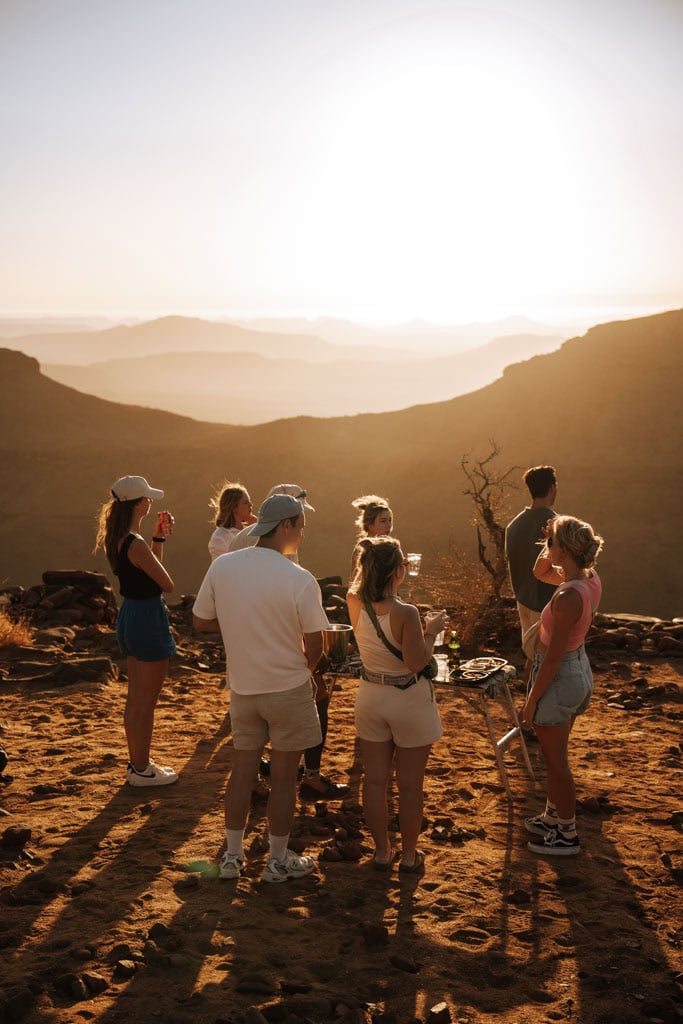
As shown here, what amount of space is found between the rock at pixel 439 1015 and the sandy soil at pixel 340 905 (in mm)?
46

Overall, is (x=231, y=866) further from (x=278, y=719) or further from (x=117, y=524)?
(x=117, y=524)

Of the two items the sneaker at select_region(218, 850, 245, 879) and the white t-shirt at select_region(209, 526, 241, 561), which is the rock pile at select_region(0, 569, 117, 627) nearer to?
the white t-shirt at select_region(209, 526, 241, 561)

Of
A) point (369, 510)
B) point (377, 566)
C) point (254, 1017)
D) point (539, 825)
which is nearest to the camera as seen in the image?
point (254, 1017)

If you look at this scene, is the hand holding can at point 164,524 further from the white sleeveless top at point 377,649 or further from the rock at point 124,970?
the rock at point 124,970

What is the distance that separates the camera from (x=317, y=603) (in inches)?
166

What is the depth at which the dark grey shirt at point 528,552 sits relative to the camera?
6.35 meters

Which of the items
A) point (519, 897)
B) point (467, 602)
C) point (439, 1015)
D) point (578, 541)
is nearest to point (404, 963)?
point (439, 1015)

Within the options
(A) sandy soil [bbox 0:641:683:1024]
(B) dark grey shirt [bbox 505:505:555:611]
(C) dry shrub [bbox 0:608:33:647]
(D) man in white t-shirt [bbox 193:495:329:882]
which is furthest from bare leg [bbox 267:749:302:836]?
(C) dry shrub [bbox 0:608:33:647]

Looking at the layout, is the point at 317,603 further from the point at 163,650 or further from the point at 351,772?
the point at 351,772

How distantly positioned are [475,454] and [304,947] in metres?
34.1

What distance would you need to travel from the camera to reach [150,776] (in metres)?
6.09

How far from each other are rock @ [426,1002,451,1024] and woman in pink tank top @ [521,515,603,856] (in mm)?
1666

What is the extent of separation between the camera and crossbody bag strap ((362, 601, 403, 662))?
14.5 feet

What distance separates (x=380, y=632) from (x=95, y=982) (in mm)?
1922
